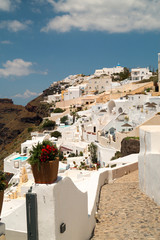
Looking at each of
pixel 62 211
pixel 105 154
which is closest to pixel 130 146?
pixel 105 154

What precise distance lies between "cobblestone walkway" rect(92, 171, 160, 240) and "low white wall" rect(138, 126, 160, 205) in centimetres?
31

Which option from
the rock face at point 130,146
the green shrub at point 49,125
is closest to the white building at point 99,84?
the green shrub at point 49,125

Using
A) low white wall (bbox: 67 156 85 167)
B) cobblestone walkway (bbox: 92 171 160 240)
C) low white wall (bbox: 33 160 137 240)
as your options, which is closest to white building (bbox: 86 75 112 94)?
low white wall (bbox: 67 156 85 167)

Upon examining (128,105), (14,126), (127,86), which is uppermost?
(127,86)

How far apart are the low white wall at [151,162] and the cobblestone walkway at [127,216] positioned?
12.0 inches

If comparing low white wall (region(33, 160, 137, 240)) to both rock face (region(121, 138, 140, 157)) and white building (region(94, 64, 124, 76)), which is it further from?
white building (region(94, 64, 124, 76))

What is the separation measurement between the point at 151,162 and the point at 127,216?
1764 millimetres

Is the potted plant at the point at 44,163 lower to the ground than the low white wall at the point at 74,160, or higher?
higher

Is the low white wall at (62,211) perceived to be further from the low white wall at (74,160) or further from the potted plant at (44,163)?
the low white wall at (74,160)

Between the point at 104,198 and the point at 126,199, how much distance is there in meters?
0.79

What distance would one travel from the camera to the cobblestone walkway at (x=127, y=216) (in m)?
5.08

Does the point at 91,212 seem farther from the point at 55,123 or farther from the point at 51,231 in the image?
the point at 55,123

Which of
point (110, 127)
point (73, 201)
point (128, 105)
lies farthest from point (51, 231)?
point (128, 105)

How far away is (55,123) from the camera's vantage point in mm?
48375
